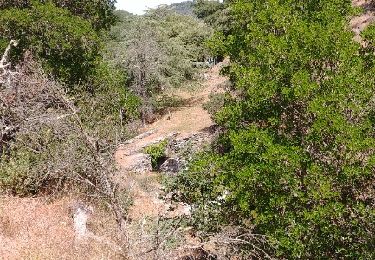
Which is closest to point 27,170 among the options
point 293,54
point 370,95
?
point 293,54

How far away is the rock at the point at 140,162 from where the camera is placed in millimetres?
29453

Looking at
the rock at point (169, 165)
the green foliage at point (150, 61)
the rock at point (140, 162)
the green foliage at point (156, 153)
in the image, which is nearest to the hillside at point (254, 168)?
the rock at point (169, 165)

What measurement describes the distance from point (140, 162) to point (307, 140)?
2123cm

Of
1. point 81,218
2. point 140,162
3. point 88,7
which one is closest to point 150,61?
point 140,162

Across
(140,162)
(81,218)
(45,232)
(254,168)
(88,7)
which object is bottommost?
(140,162)

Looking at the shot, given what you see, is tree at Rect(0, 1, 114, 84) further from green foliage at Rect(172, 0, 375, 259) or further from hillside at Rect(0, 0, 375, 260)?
green foliage at Rect(172, 0, 375, 259)

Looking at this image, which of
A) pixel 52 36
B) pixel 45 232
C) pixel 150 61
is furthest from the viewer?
pixel 150 61

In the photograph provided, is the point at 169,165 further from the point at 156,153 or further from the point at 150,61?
the point at 150,61

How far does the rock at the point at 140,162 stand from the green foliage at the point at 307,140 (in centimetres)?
1872

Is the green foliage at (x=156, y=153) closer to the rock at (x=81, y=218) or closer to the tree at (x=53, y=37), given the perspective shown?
the tree at (x=53, y=37)

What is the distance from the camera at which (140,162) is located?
1184 inches

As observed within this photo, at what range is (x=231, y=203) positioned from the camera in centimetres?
1123

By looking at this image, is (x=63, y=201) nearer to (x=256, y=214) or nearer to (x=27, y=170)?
(x=27, y=170)

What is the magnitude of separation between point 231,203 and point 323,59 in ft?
13.3
